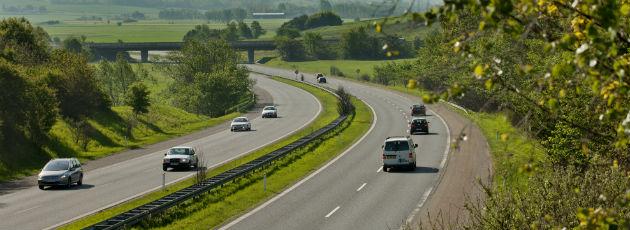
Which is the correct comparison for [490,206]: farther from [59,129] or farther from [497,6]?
[59,129]

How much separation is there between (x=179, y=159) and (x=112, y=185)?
6789 millimetres

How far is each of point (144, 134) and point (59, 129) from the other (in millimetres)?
12243

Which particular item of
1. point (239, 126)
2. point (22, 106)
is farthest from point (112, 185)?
point (239, 126)

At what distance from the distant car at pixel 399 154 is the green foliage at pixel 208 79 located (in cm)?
6622

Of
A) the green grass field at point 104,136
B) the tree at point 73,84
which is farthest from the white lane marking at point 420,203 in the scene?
the tree at point 73,84

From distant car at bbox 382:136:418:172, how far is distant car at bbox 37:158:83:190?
15.2m

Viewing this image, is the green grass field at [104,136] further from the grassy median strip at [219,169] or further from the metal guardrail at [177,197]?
the metal guardrail at [177,197]

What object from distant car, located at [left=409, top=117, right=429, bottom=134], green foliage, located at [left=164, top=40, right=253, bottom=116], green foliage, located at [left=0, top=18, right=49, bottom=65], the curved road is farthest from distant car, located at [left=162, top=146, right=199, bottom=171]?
green foliage, located at [left=164, top=40, right=253, bottom=116]

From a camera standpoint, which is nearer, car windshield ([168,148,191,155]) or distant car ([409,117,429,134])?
car windshield ([168,148,191,155])

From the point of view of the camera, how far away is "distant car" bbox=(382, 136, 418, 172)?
147 ft

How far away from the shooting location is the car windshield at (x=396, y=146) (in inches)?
1775

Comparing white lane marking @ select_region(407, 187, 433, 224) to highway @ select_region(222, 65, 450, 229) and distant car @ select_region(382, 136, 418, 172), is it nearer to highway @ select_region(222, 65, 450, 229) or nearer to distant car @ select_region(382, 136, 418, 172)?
highway @ select_region(222, 65, 450, 229)

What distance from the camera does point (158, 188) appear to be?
41000 millimetres

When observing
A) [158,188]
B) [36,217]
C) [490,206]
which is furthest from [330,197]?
[490,206]
